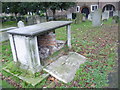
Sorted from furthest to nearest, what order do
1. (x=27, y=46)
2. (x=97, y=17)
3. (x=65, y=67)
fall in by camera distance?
1. (x=97, y=17)
2. (x=65, y=67)
3. (x=27, y=46)

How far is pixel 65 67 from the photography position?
397 cm

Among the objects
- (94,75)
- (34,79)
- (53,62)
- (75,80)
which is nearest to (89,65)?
(94,75)

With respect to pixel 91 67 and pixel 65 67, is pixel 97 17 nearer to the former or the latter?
pixel 91 67

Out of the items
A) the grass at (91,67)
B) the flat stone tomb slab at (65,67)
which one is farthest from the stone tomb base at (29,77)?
the flat stone tomb slab at (65,67)

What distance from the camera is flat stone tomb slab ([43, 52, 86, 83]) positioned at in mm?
3540

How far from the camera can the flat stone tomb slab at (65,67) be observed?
3540 millimetres

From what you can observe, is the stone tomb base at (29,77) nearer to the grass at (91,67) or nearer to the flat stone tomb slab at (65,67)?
the grass at (91,67)

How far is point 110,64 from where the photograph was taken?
411cm

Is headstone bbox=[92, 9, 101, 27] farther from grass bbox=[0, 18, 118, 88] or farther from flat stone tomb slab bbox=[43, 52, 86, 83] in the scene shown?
flat stone tomb slab bbox=[43, 52, 86, 83]

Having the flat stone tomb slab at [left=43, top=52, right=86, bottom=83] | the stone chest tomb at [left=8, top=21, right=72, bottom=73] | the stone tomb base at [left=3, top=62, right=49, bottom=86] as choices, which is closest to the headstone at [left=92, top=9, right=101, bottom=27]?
the flat stone tomb slab at [left=43, top=52, right=86, bottom=83]

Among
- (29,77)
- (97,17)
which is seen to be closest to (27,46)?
(29,77)

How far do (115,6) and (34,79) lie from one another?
2974 cm

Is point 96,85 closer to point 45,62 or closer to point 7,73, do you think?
point 45,62

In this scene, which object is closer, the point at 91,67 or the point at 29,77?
the point at 29,77
